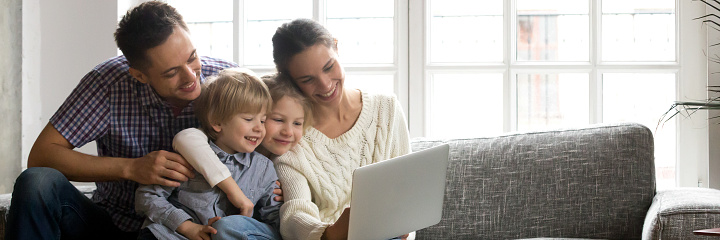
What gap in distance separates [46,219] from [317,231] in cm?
66

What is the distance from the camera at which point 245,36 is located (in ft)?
9.95

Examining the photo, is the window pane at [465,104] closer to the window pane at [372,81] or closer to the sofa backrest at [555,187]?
the window pane at [372,81]

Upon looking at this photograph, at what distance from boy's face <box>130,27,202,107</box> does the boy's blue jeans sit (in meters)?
0.39

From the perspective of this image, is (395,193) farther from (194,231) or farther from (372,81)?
(372,81)

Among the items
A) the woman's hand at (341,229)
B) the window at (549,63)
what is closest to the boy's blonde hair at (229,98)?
the woman's hand at (341,229)

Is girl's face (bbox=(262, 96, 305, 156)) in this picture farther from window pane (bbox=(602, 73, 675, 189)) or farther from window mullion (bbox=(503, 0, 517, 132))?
window pane (bbox=(602, 73, 675, 189))

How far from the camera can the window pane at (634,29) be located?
2.82 m

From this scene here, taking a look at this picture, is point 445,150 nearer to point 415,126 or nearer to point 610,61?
point 415,126

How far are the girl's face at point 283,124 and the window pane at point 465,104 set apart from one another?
108 centimetres

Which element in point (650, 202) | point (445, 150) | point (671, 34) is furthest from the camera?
point (671, 34)

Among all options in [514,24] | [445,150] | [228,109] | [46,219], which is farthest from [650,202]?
[46,219]

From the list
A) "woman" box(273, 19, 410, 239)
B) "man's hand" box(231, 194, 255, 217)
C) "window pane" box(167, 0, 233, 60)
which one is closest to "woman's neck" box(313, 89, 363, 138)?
"woman" box(273, 19, 410, 239)

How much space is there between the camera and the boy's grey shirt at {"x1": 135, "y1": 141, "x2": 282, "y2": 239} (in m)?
1.80

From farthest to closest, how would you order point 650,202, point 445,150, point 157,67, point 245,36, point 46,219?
point 245,36
point 650,202
point 157,67
point 46,219
point 445,150
